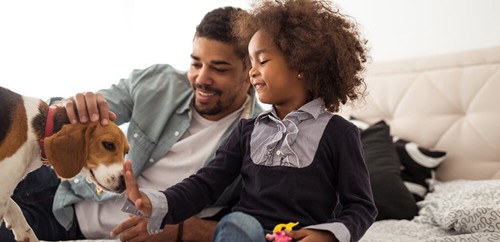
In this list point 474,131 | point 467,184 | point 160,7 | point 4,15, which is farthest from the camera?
point 160,7

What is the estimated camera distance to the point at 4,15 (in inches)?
103

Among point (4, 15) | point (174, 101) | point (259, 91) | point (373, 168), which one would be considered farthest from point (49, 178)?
point (4, 15)

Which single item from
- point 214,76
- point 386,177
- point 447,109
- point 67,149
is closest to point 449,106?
point 447,109

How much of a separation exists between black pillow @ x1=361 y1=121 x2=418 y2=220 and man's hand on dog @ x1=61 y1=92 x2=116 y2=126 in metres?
1.18

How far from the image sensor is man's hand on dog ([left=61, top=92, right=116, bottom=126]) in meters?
1.03

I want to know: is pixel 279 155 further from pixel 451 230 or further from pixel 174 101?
pixel 451 230

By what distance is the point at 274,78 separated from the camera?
3.68 feet

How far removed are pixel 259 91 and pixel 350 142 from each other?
9.6 inches

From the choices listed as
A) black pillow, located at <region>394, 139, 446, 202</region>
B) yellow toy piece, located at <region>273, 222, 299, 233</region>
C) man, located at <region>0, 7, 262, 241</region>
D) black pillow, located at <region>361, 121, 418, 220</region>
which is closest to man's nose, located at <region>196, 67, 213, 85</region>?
man, located at <region>0, 7, 262, 241</region>

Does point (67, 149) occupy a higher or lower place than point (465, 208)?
higher

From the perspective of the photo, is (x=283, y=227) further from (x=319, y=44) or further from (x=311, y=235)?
(x=319, y=44)

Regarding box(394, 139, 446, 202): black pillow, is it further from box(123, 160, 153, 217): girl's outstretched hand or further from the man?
box(123, 160, 153, 217): girl's outstretched hand

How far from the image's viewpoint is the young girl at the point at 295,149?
1.00 m

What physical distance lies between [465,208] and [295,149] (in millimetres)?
728
